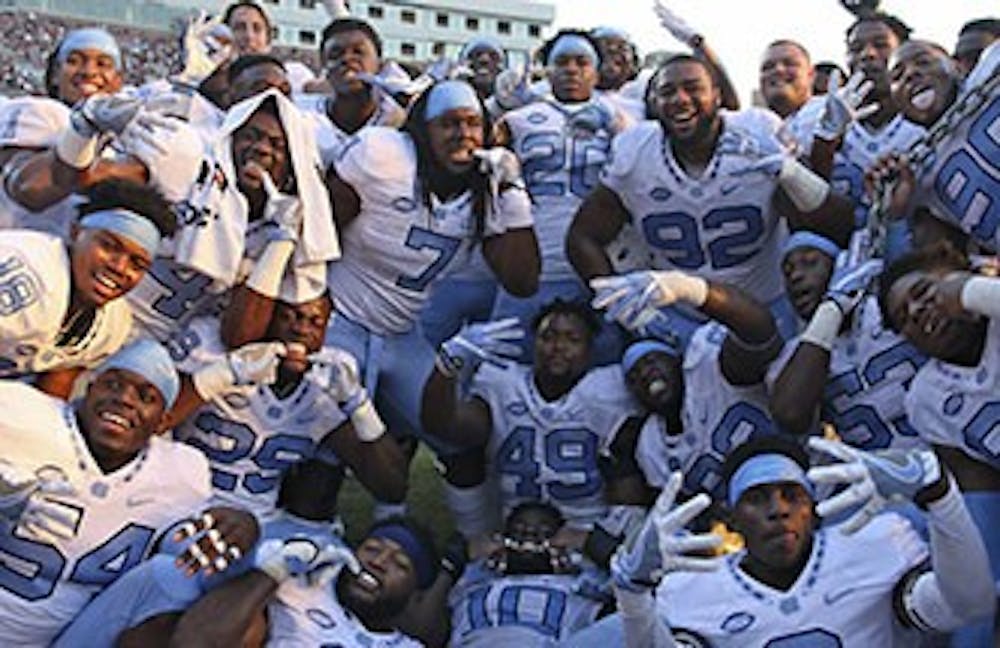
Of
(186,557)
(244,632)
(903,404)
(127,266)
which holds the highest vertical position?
(127,266)

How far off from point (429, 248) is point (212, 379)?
1.03m

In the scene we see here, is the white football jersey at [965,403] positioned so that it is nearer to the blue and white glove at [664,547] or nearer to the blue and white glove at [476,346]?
the blue and white glove at [664,547]

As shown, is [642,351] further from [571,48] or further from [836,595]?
[571,48]

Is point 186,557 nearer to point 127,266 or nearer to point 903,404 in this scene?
point 127,266

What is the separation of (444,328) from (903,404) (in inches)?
68.5

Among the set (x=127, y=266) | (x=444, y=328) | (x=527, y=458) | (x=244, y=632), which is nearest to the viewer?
(x=244, y=632)

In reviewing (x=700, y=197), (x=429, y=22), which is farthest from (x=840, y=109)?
(x=429, y=22)

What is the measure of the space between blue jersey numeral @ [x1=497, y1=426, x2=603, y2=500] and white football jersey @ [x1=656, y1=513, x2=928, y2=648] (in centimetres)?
119

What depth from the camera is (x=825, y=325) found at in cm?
411

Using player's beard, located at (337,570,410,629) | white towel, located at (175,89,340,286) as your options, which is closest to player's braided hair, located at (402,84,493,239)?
white towel, located at (175,89,340,286)

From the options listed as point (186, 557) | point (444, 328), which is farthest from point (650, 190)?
point (186, 557)

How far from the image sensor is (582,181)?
17.7 feet

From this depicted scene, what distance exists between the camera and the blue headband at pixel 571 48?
5805 mm

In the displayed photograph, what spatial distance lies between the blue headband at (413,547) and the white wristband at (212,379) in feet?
2.04
